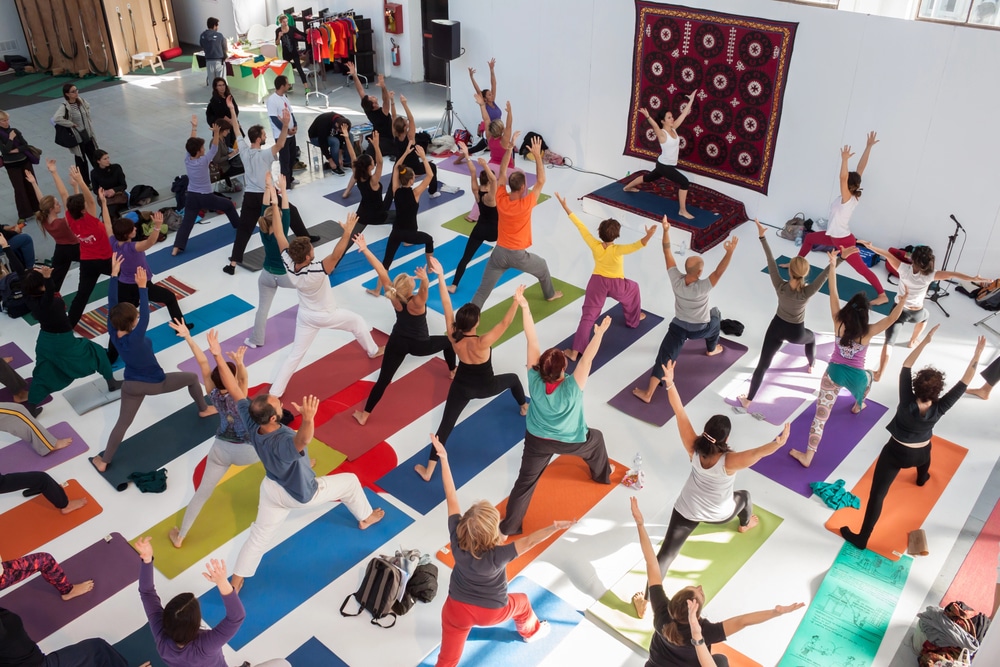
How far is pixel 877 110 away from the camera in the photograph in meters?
8.66

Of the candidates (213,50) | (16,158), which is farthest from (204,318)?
(213,50)

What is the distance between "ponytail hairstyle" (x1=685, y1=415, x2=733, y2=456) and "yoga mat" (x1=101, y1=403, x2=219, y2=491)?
4090mm

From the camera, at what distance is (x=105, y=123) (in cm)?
1341

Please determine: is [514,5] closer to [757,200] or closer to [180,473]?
[757,200]

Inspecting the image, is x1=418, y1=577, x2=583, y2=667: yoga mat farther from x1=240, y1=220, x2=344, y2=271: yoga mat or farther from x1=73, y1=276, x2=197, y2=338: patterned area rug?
x1=240, y1=220, x2=344, y2=271: yoga mat

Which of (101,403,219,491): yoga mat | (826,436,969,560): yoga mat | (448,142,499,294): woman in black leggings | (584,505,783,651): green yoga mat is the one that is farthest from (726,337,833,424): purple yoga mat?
(101,403,219,491): yoga mat

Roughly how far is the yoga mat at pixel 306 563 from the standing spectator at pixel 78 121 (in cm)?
670

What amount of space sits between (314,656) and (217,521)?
1447 mm

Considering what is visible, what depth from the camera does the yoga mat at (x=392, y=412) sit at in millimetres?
6531

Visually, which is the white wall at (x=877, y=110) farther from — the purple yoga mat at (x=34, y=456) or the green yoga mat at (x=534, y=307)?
the purple yoga mat at (x=34, y=456)

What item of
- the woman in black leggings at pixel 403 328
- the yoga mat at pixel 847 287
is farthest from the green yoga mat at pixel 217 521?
the yoga mat at pixel 847 287

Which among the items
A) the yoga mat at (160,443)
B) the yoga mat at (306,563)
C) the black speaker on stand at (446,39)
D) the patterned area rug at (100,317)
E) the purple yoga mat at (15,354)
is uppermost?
the black speaker on stand at (446,39)

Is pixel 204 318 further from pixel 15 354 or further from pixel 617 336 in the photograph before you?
pixel 617 336

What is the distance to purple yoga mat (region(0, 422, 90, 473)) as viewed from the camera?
20.7 feet
